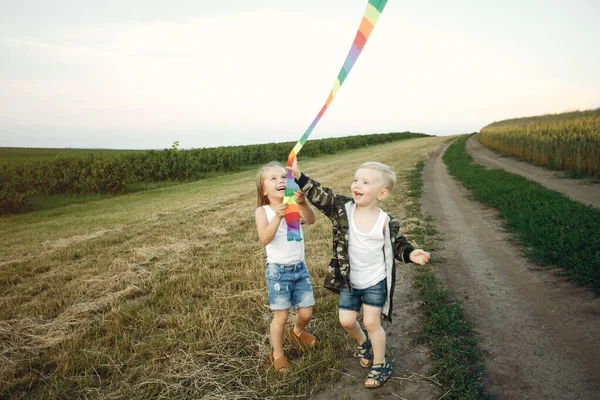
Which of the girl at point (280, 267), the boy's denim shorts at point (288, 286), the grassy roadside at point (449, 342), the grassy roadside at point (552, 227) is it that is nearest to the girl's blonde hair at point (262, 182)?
the girl at point (280, 267)

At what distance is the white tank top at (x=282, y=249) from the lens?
3.03 metres

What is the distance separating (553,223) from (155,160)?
65.5 feet

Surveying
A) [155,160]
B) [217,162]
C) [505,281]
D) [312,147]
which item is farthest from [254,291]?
[312,147]

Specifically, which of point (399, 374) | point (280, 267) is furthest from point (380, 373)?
point (280, 267)

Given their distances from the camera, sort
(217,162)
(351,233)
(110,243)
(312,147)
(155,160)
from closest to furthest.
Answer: (351,233)
(110,243)
(155,160)
(217,162)
(312,147)

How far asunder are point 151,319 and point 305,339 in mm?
1818

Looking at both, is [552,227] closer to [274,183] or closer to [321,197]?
[321,197]

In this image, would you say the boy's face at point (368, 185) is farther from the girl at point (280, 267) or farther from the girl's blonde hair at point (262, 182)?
the girl's blonde hair at point (262, 182)

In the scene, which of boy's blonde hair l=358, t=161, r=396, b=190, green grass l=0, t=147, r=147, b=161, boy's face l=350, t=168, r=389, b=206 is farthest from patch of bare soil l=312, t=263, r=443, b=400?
green grass l=0, t=147, r=147, b=161

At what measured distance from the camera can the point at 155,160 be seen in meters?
21.3

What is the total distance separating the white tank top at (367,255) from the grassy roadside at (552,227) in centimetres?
304

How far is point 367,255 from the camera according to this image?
281 cm

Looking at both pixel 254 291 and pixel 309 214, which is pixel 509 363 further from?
pixel 254 291

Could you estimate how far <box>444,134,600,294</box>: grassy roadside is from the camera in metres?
4.72
